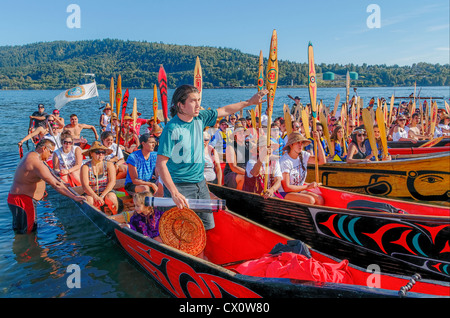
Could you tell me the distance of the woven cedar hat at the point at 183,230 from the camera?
4.04 m

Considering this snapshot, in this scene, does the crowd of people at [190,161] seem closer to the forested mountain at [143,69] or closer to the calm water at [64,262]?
the calm water at [64,262]

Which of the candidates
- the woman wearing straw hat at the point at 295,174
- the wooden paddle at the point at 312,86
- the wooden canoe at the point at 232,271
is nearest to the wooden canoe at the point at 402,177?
the wooden paddle at the point at 312,86

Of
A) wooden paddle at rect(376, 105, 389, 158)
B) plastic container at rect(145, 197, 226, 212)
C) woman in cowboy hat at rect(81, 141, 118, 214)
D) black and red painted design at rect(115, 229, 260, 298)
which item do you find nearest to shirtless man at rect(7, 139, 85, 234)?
woman in cowboy hat at rect(81, 141, 118, 214)

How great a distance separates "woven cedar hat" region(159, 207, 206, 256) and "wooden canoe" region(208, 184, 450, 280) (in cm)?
163

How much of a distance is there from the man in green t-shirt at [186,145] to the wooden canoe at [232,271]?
0.62 metres

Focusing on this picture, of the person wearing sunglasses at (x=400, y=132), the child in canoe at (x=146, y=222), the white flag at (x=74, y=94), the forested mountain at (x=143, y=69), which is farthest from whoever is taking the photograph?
the forested mountain at (x=143, y=69)

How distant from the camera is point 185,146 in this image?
3.62m

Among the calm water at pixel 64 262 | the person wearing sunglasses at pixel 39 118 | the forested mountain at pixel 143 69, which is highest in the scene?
the forested mountain at pixel 143 69

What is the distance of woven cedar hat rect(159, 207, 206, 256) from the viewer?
159 inches

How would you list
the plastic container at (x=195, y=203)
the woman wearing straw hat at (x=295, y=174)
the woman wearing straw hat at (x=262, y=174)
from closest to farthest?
1. the plastic container at (x=195, y=203)
2. the woman wearing straw hat at (x=262, y=174)
3. the woman wearing straw hat at (x=295, y=174)

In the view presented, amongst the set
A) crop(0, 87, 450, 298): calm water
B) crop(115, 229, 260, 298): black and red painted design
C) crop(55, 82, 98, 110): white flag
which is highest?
crop(55, 82, 98, 110): white flag

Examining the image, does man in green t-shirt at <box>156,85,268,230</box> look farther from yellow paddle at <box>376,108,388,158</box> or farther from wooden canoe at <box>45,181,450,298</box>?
yellow paddle at <box>376,108,388,158</box>

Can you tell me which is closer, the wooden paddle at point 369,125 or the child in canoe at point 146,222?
the child in canoe at point 146,222
